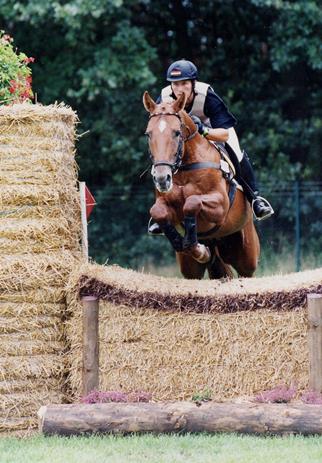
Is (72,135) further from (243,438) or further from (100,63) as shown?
(100,63)

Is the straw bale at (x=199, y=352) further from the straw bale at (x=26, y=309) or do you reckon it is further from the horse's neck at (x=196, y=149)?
the horse's neck at (x=196, y=149)

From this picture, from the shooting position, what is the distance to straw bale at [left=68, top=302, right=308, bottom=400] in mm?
7566

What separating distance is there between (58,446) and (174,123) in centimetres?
314

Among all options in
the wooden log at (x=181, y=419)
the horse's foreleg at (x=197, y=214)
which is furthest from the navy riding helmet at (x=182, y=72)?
the wooden log at (x=181, y=419)

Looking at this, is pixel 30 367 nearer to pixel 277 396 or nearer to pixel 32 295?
pixel 32 295

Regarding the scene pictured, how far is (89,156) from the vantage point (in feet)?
69.7

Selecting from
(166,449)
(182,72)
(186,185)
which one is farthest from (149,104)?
(166,449)

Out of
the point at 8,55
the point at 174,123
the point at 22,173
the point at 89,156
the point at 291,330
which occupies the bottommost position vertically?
the point at 291,330

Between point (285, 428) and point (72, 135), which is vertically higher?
point (72, 135)

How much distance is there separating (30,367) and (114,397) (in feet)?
2.29

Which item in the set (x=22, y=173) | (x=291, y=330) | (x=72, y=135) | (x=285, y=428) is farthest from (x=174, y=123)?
(x=285, y=428)

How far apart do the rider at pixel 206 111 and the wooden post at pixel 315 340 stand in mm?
2329

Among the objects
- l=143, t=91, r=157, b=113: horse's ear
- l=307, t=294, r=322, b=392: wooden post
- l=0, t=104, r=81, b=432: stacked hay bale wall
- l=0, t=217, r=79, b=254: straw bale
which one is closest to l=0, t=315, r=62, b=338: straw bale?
l=0, t=104, r=81, b=432: stacked hay bale wall

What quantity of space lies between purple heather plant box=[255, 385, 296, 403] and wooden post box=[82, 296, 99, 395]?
126 centimetres
